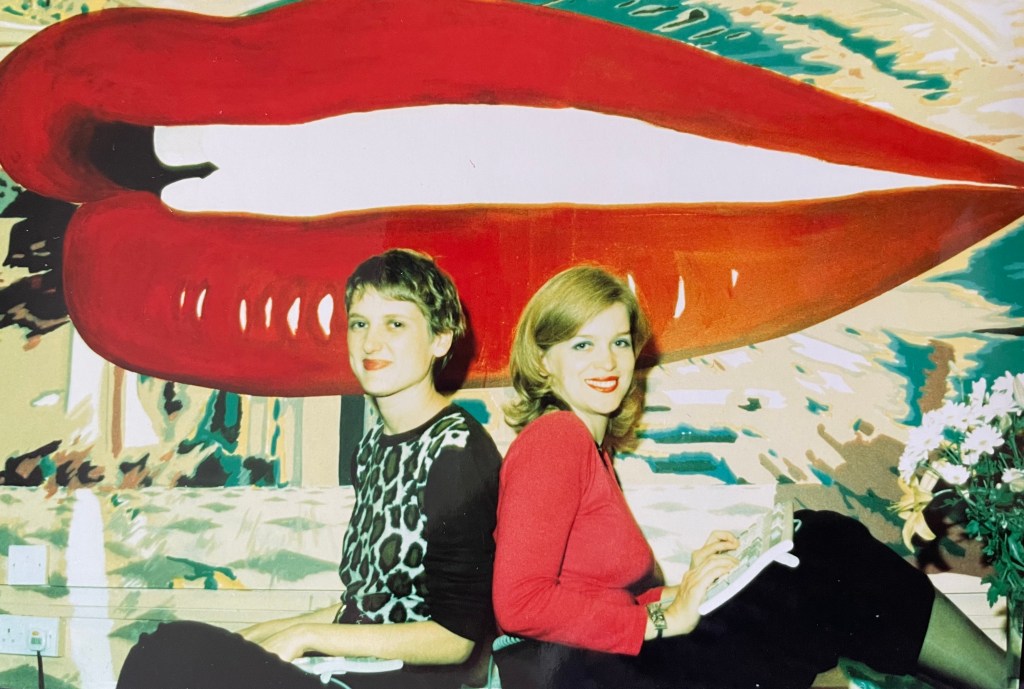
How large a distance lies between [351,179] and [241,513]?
3.01ft

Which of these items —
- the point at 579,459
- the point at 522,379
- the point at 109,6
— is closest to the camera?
the point at 579,459

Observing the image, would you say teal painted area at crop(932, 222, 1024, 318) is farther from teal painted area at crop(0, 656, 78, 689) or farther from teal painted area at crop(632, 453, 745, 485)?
teal painted area at crop(0, 656, 78, 689)

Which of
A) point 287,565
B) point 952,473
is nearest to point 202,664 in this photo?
point 287,565

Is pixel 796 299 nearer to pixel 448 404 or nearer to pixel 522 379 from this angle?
pixel 522 379

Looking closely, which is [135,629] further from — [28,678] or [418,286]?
[418,286]

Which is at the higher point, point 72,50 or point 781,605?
point 72,50

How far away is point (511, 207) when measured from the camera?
2180 millimetres

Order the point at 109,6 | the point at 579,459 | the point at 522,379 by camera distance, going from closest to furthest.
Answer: the point at 579,459 < the point at 522,379 < the point at 109,6

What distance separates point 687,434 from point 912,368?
572mm

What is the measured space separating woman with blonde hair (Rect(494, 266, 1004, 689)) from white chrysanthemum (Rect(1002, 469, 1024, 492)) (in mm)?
305

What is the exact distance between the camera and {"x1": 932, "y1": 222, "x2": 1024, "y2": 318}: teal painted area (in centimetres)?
209

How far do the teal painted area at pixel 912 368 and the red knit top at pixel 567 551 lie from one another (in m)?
0.75

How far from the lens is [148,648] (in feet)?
7.35

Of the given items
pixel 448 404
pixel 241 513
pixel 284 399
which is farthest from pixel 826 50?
pixel 241 513
